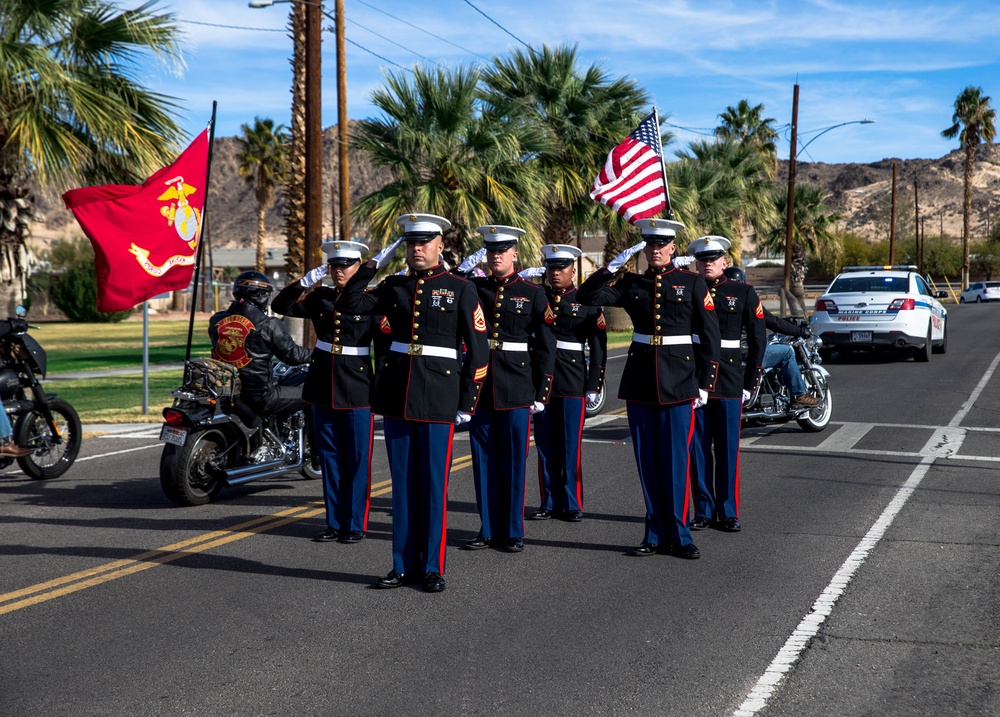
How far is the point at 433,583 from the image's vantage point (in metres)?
6.09

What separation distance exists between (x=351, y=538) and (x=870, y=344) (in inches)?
603

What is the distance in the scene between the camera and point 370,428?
7652 millimetres

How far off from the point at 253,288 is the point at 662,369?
11.5ft

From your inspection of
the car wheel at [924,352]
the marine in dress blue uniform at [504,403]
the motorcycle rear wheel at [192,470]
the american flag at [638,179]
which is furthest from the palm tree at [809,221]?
the marine in dress blue uniform at [504,403]

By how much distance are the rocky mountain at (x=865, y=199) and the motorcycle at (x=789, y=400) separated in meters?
126

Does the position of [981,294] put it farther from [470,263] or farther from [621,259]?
[470,263]

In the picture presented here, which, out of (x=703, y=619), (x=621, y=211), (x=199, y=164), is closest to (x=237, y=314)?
(x=199, y=164)

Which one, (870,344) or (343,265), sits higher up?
(343,265)

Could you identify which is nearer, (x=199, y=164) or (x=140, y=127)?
(x=199, y=164)

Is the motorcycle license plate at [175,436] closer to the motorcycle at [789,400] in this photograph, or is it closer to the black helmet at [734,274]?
the black helmet at [734,274]

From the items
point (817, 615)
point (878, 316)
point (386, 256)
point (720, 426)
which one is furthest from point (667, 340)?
point (878, 316)

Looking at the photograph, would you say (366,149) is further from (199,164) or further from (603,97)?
(199,164)

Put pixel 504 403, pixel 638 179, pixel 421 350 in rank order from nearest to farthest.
Result: pixel 421 350 < pixel 504 403 < pixel 638 179

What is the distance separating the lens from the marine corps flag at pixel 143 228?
11.6m
